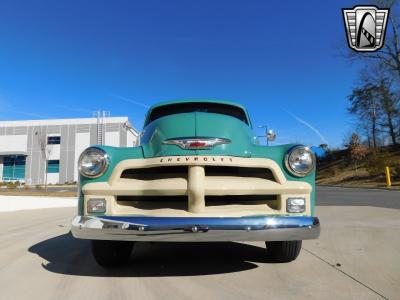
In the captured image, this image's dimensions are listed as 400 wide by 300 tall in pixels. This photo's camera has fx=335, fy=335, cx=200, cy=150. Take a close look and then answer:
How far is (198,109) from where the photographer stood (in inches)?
175

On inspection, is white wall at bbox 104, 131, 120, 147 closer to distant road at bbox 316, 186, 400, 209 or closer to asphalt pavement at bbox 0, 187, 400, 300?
distant road at bbox 316, 186, 400, 209

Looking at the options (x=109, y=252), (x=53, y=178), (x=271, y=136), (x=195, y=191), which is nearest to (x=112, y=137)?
(x=53, y=178)

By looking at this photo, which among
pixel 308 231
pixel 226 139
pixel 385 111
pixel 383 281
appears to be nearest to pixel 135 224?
pixel 226 139

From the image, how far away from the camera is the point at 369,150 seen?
1420 inches

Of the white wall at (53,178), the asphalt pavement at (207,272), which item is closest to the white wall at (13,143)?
the white wall at (53,178)

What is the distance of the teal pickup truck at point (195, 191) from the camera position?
2502 mm

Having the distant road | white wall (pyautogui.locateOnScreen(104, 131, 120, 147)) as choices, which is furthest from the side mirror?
white wall (pyautogui.locateOnScreen(104, 131, 120, 147))

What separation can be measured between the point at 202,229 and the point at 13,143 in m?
55.6

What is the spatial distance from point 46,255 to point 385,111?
37591mm

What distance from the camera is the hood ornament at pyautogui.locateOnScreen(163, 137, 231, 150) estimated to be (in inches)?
114

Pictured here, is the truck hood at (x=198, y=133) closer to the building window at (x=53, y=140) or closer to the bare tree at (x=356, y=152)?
the bare tree at (x=356, y=152)

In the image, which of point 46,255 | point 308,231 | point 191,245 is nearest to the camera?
point 308,231

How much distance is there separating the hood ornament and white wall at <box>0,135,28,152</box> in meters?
53.8

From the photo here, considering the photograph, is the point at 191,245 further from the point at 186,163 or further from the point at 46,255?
the point at 186,163
